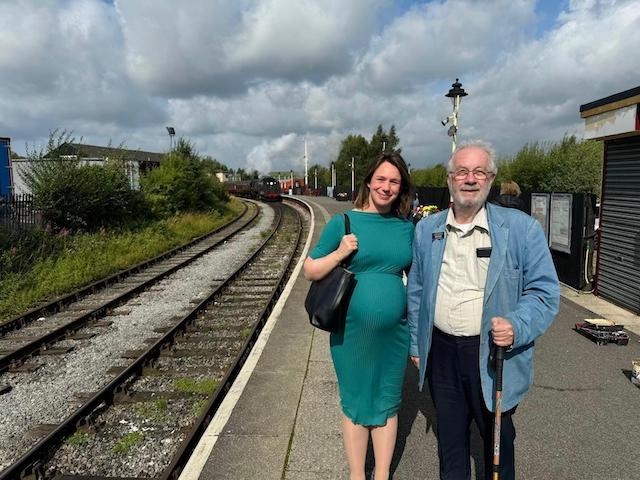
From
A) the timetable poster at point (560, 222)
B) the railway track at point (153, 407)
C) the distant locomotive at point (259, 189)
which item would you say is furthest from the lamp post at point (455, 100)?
the distant locomotive at point (259, 189)

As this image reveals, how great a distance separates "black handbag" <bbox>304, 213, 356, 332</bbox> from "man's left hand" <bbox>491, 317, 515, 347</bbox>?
0.71 metres

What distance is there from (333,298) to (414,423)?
1957 mm

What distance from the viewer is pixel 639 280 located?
7031mm

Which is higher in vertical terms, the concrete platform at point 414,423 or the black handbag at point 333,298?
the black handbag at point 333,298

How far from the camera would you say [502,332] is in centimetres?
220

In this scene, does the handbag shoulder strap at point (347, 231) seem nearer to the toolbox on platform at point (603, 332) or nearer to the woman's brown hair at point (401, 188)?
the woman's brown hair at point (401, 188)

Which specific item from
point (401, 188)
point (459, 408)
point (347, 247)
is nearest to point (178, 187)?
point (401, 188)

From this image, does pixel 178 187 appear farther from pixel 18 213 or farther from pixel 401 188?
pixel 401 188

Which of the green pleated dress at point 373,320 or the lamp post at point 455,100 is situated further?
the lamp post at point 455,100

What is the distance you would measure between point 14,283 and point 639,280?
36.9ft

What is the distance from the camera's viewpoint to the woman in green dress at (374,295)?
8.37 feet

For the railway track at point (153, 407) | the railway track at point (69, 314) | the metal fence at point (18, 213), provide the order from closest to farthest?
the railway track at point (153, 407), the railway track at point (69, 314), the metal fence at point (18, 213)

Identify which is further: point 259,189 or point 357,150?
point 357,150

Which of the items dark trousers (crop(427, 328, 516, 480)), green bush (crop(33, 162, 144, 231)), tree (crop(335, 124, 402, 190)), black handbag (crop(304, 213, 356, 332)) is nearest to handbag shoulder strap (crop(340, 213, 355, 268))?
black handbag (crop(304, 213, 356, 332))
